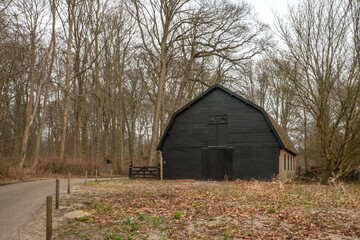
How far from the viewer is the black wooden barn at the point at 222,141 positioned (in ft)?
83.5

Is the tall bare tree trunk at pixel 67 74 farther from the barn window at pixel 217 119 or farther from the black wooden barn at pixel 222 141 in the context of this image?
the barn window at pixel 217 119

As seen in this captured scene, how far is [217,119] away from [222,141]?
5.70ft

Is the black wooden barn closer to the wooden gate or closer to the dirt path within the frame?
the wooden gate

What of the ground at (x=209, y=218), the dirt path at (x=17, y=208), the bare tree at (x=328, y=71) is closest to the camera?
the ground at (x=209, y=218)

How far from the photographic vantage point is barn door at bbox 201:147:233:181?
26484 millimetres

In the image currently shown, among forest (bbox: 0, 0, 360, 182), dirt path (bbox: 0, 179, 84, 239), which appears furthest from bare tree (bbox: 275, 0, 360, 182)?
dirt path (bbox: 0, 179, 84, 239)

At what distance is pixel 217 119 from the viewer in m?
27.0

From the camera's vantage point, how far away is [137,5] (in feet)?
100

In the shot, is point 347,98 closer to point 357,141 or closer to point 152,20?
point 357,141

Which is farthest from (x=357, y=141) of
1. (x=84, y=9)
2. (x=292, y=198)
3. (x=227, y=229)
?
(x=84, y=9)

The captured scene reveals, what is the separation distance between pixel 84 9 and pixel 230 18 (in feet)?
46.6

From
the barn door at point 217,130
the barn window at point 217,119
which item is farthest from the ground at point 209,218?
the barn window at point 217,119

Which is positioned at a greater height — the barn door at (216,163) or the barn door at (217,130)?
the barn door at (217,130)

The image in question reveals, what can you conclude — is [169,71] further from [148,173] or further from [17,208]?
[17,208]
